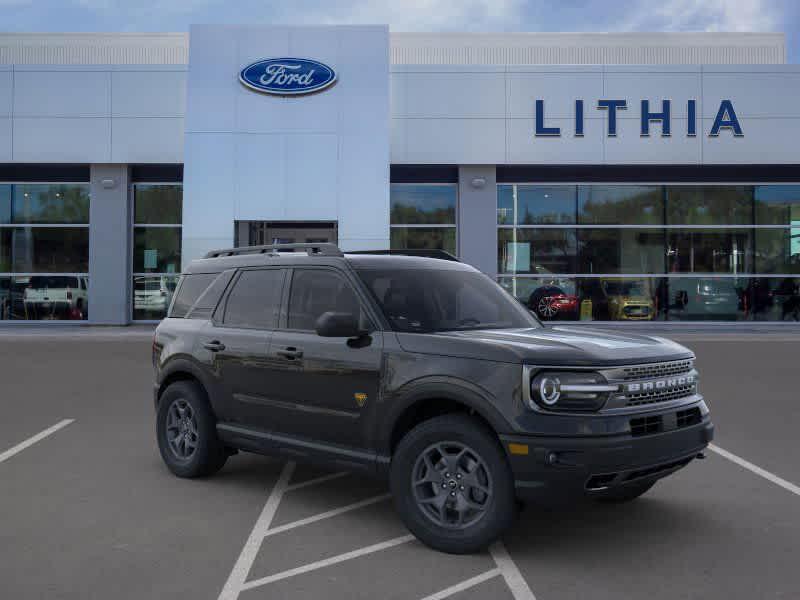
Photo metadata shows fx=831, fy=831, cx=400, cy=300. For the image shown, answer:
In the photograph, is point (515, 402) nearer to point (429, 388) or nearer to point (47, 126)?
point (429, 388)

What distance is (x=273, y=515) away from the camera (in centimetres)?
560

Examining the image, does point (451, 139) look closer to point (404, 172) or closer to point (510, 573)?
point (404, 172)

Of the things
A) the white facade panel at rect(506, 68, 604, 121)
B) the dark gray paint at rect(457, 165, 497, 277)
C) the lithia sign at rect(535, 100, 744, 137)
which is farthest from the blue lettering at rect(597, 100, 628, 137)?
the dark gray paint at rect(457, 165, 497, 277)

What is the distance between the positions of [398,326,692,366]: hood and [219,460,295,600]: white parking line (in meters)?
1.49

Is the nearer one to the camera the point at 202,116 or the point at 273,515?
the point at 273,515

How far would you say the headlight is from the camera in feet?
14.9

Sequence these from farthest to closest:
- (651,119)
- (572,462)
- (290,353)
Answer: (651,119) < (290,353) < (572,462)

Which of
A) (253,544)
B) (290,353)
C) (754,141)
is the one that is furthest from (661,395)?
(754,141)

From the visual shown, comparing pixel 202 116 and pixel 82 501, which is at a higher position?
pixel 202 116

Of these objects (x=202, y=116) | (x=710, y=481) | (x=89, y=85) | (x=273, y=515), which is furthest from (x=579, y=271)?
(x=273, y=515)

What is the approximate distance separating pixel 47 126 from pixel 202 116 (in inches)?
181

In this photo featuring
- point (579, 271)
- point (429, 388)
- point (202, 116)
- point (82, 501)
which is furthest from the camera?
point (579, 271)

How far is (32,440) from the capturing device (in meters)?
8.30

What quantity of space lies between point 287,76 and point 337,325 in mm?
19016
